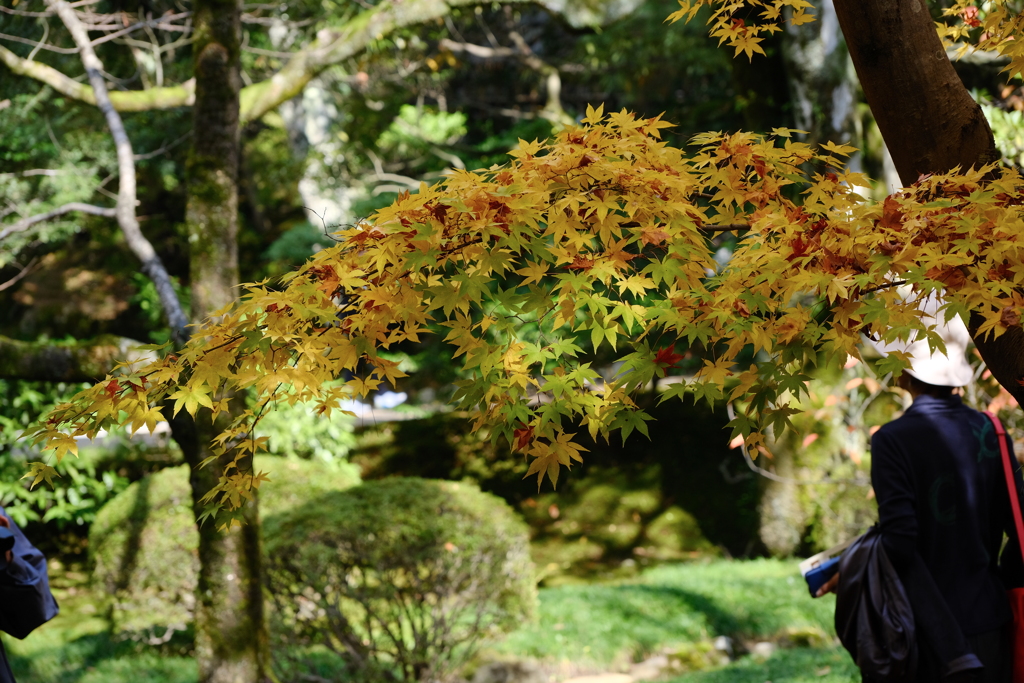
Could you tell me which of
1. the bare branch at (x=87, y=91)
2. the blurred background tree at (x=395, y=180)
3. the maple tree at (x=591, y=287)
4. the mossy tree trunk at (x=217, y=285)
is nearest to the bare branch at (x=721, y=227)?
the maple tree at (x=591, y=287)

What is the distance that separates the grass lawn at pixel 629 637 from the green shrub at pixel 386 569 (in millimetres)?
734

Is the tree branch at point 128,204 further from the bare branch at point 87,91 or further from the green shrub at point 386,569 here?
the green shrub at point 386,569

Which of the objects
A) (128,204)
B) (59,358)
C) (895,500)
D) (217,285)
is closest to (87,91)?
(128,204)

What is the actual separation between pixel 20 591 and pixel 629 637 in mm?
4395

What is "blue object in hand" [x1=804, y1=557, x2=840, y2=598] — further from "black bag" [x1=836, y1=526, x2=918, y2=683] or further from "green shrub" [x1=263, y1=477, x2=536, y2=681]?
"green shrub" [x1=263, y1=477, x2=536, y2=681]

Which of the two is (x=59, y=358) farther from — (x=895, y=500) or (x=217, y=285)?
(x=895, y=500)

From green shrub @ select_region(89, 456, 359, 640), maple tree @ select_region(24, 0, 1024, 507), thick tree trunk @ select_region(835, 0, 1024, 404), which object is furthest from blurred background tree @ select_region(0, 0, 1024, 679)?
thick tree trunk @ select_region(835, 0, 1024, 404)

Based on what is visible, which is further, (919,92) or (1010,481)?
(1010,481)

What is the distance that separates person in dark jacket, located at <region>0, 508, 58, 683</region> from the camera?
7.92 feet

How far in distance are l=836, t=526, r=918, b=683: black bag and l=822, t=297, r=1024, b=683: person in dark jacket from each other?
0.05 metres

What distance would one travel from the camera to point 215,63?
450 centimetres

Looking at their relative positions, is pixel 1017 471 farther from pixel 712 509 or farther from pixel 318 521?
pixel 712 509

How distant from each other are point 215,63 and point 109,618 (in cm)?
488

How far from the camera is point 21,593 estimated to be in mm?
2428
